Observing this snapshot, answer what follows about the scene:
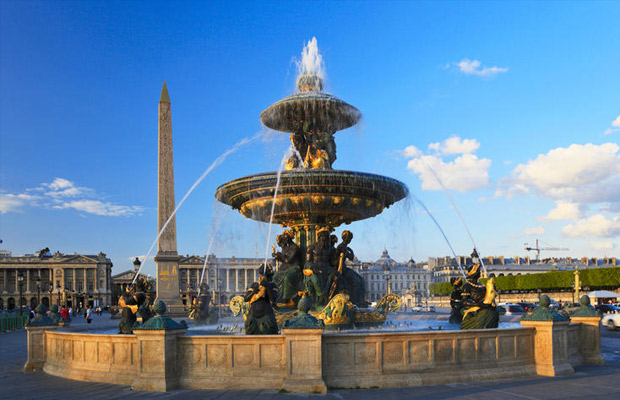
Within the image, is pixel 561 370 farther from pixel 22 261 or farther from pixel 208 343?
pixel 22 261

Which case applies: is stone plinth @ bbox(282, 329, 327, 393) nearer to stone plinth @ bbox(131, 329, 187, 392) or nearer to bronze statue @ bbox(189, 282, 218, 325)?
stone plinth @ bbox(131, 329, 187, 392)

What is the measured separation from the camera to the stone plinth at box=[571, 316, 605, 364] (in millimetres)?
10359

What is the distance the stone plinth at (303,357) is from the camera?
7.62m

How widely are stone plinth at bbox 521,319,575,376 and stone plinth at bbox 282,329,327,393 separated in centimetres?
372

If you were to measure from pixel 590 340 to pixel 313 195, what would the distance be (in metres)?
6.21

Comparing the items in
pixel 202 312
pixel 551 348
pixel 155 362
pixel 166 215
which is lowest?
pixel 202 312

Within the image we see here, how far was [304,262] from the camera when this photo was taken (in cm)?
1362

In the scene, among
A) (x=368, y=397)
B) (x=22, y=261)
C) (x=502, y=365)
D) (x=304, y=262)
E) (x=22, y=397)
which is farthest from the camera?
(x=22, y=261)

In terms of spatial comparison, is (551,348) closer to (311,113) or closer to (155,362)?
(155,362)

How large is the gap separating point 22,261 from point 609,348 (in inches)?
5533

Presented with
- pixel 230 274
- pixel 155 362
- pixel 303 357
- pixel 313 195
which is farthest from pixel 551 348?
pixel 230 274

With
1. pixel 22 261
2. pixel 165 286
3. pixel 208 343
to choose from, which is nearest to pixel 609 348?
pixel 208 343

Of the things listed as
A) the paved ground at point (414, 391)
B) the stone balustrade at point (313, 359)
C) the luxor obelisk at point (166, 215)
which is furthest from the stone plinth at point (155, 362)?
the luxor obelisk at point (166, 215)

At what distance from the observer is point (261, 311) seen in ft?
30.7
